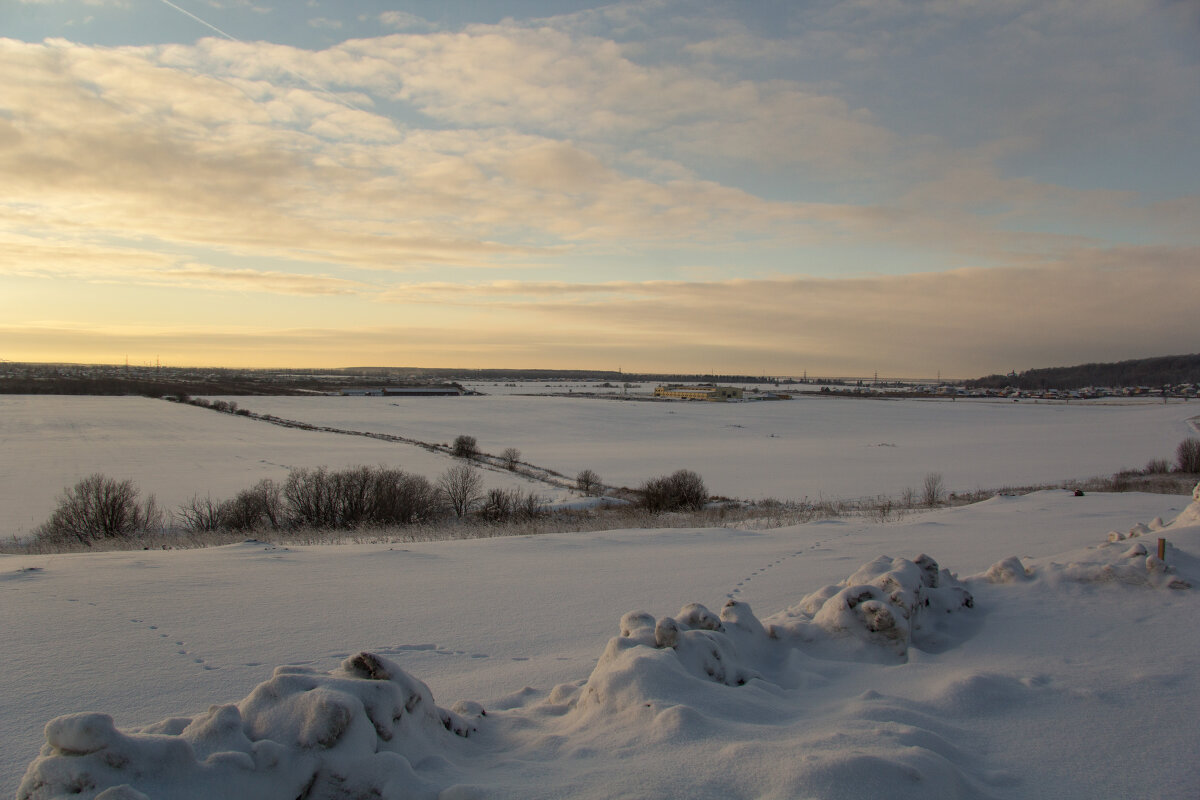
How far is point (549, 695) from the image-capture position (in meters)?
4.59

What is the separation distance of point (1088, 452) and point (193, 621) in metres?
64.7

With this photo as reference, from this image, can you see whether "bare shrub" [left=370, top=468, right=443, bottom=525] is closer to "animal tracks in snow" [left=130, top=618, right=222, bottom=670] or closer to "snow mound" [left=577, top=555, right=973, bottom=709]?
"animal tracks in snow" [left=130, top=618, right=222, bottom=670]

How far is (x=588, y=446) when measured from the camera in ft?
204

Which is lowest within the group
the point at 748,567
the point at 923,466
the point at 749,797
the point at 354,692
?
the point at 923,466

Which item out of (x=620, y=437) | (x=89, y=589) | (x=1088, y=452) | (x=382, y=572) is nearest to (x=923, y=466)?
(x=1088, y=452)

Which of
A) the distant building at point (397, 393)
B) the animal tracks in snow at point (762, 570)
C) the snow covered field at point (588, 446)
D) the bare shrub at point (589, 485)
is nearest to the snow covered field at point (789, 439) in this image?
the snow covered field at point (588, 446)

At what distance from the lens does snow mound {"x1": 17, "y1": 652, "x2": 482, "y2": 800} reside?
2727 millimetres

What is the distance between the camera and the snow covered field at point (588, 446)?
37719 millimetres

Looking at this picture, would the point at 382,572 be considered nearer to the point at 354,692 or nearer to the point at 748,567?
the point at 748,567

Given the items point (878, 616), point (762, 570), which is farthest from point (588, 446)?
point (878, 616)

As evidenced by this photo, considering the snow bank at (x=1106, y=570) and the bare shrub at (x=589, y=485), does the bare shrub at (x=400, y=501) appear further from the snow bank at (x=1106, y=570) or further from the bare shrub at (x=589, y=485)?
the snow bank at (x=1106, y=570)

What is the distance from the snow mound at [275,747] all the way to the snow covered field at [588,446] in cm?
2608

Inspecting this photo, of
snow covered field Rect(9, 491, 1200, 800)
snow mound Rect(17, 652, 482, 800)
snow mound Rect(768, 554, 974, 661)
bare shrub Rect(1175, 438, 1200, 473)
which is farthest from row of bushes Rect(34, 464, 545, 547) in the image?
bare shrub Rect(1175, 438, 1200, 473)

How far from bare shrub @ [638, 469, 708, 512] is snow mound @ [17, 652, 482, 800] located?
24.8 metres
